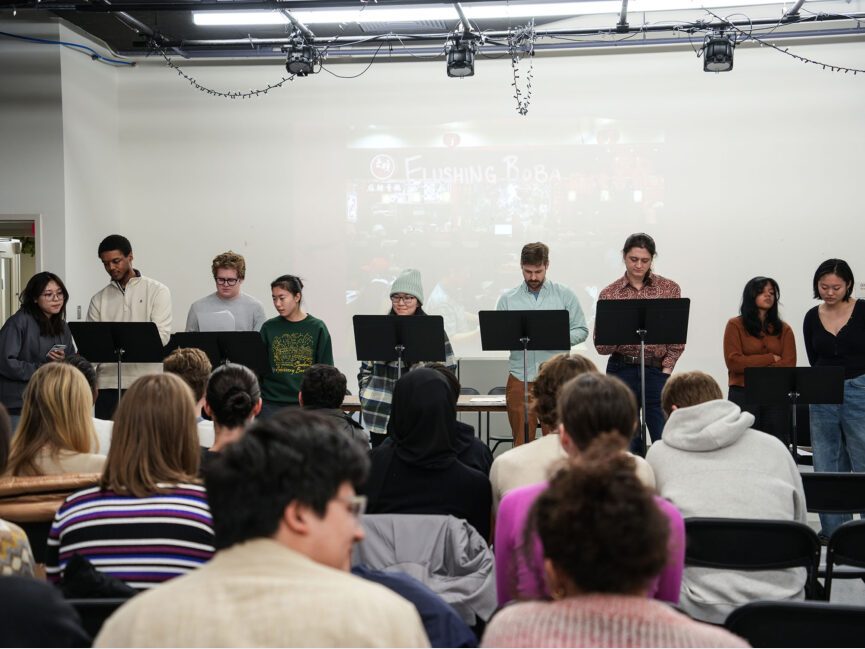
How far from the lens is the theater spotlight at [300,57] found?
6707mm

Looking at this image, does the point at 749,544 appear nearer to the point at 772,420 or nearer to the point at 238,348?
the point at 238,348

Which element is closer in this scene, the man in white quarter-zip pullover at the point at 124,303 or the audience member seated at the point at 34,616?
the audience member seated at the point at 34,616

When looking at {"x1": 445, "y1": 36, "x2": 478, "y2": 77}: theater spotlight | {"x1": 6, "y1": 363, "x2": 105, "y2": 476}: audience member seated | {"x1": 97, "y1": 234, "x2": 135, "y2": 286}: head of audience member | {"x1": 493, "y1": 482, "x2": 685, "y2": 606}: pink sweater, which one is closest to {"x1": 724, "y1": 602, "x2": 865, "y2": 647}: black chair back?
{"x1": 493, "y1": 482, "x2": 685, "y2": 606}: pink sweater

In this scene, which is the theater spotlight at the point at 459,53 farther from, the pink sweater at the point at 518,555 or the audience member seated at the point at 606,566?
the audience member seated at the point at 606,566

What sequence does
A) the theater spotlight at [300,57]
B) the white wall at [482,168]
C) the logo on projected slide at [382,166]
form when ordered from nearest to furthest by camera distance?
the theater spotlight at [300,57] < the white wall at [482,168] < the logo on projected slide at [382,166]

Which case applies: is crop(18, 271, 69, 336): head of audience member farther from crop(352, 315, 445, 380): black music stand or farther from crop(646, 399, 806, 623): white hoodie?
crop(646, 399, 806, 623): white hoodie

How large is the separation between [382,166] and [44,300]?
11.4 feet

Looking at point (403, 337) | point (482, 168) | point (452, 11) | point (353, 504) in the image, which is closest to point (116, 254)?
point (403, 337)

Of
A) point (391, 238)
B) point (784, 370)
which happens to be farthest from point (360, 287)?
point (784, 370)

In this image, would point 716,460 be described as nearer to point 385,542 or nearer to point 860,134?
point 385,542

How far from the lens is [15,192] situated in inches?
288

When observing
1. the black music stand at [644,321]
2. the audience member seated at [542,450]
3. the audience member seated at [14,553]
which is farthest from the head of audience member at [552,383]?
the black music stand at [644,321]

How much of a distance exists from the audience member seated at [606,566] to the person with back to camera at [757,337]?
4.53 m

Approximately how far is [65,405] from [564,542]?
1.86 m
